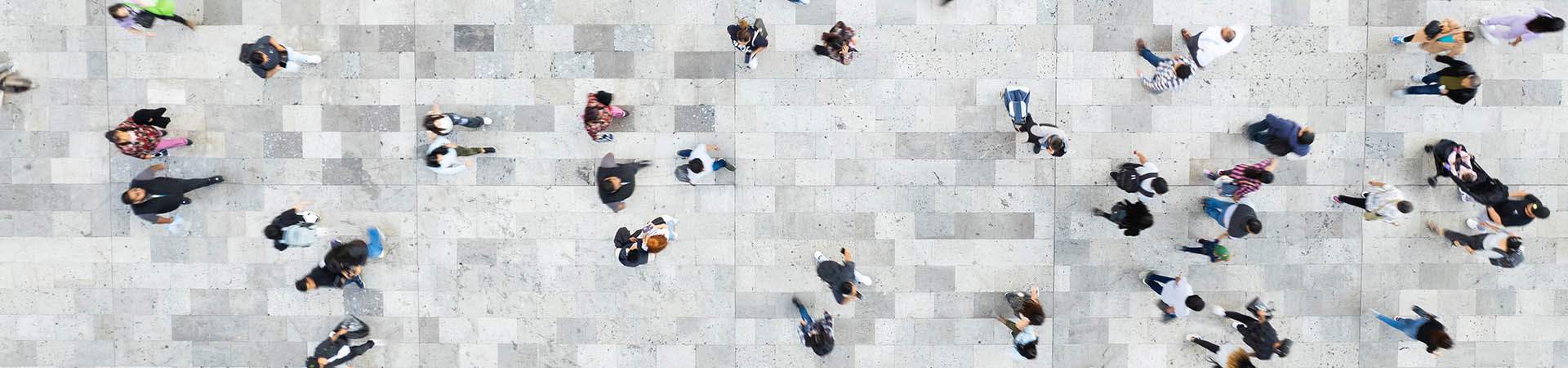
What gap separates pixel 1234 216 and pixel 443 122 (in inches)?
460

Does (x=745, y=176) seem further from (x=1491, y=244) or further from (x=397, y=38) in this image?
(x=1491, y=244)

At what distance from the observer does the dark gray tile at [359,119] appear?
1149 cm

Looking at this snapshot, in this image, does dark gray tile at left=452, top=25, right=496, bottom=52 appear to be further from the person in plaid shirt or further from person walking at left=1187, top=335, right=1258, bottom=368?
person walking at left=1187, top=335, right=1258, bottom=368

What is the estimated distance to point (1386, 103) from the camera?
37.8 feet

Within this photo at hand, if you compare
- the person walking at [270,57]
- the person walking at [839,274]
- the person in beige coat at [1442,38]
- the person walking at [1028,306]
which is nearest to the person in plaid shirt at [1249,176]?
the person in beige coat at [1442,38]

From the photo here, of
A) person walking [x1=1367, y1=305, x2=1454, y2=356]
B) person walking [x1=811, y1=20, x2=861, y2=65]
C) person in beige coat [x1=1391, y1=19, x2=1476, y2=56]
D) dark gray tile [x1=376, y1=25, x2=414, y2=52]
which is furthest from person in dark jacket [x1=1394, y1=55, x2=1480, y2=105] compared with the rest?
dark gray tile [x1=376, y1=25, x2=414, y2=52]

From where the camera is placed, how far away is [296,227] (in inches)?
432

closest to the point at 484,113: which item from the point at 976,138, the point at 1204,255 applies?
the point at 976,138

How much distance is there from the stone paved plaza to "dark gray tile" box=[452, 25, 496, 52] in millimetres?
59

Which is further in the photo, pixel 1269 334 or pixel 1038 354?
pixel 1038 354

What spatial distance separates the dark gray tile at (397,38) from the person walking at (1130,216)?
11.4 metres

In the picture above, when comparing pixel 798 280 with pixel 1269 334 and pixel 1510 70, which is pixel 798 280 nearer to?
pixel 1269 334

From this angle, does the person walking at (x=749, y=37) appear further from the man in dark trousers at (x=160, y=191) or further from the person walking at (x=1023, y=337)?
the man in dark trousers at (x=160, y=191)

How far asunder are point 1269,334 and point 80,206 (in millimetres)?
18859
